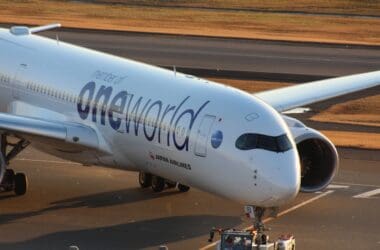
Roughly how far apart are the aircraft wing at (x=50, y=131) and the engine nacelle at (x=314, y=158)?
20.8 feet

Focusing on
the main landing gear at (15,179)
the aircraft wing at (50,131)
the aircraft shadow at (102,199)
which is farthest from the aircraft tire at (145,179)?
the main landing gear at (15,179)

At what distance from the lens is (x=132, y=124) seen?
122ft

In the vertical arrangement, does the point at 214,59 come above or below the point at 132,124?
above

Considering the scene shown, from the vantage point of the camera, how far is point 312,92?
147ft

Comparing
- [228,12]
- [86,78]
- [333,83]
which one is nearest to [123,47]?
[228,12]

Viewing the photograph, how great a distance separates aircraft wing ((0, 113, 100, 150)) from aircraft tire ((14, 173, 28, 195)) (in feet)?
6.00

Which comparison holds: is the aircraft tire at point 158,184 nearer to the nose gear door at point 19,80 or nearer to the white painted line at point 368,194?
the nose gear door at point 19,80

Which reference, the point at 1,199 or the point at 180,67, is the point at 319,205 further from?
the point at 180,67

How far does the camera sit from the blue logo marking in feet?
110

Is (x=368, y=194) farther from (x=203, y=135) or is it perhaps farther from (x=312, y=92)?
(x=203, y=135)

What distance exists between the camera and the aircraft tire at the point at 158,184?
40969 mm

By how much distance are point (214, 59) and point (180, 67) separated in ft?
16.5

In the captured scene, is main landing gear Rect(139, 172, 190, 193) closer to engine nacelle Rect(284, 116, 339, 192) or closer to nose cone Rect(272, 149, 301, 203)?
engine nacelle Rect(284, 116, 339, 192)

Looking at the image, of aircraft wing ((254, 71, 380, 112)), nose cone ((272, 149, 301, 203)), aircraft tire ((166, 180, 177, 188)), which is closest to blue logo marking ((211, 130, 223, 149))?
nose cone ((272, 149, 301, 203))
